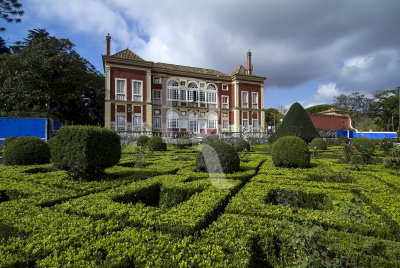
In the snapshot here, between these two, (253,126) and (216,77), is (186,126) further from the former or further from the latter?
(253,126)

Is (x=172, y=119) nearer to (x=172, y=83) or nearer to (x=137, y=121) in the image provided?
(x=137, y=121)

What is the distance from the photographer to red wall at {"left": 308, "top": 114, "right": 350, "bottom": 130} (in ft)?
94.1

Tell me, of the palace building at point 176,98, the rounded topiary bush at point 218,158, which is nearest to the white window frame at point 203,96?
the palace building at point 176,98

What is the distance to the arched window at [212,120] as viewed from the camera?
28.1 metres

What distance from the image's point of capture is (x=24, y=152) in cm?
712

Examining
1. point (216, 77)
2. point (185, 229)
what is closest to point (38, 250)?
point (185, 229)

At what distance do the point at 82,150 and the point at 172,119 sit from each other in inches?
846

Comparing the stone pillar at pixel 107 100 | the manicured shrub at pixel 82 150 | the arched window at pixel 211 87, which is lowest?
the manicured shrub at pixel 82 150

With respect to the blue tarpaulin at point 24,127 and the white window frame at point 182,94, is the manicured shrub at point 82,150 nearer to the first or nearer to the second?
the blue tarpaulin at point 24,127

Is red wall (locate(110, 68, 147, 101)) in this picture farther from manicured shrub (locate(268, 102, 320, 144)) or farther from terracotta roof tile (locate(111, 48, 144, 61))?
manicured shrub (locate(268, 102, 320, 144))

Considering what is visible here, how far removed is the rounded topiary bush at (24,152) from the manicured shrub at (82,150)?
3.13 m

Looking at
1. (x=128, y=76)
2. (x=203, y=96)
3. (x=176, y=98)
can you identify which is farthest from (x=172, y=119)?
(x=128, y=76)

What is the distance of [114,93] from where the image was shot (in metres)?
22.5

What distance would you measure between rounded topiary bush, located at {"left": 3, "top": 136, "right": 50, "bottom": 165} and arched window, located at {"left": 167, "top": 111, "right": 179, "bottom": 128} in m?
18.4
